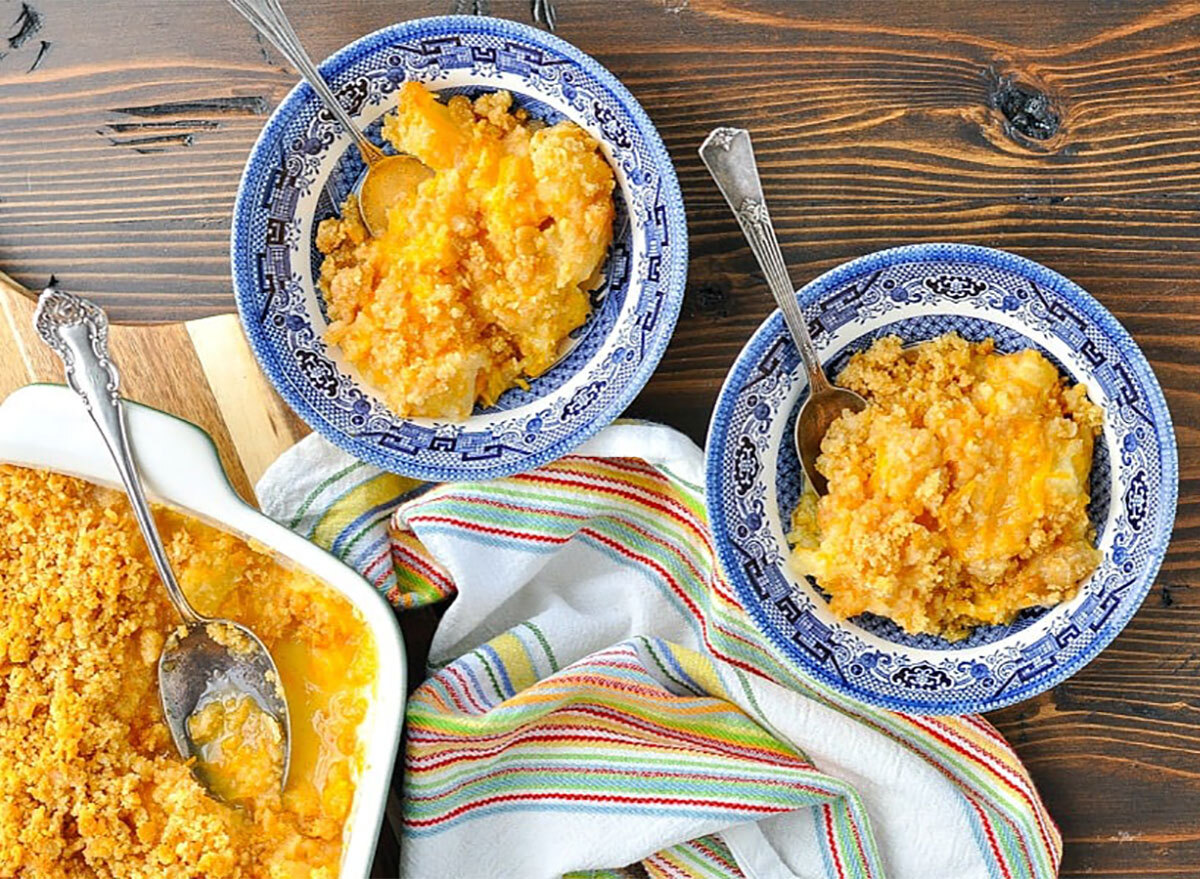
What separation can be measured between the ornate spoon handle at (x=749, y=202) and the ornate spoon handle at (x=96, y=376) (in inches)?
40.0

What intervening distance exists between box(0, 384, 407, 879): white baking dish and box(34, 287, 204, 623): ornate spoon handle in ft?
0.09

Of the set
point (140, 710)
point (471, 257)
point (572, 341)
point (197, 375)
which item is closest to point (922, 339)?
point (572, 341)

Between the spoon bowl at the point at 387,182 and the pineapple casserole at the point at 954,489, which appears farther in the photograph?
the spoon bowl at the point at 387,182

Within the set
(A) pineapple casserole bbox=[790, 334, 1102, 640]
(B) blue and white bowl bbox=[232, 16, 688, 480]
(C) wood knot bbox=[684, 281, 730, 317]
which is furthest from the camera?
(C) wood knot bbox=[684, 281, 730, 317]

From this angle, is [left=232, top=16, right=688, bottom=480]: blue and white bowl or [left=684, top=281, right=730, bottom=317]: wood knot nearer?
[left=232, top=16, right=688, bottom=480]: blue and white bowl

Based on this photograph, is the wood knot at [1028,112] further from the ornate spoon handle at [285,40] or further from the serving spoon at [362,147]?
the ornate spoon handle at [285,40]

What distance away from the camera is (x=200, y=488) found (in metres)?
2.04

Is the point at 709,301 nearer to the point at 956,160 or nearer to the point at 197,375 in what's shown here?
the point at 956,160

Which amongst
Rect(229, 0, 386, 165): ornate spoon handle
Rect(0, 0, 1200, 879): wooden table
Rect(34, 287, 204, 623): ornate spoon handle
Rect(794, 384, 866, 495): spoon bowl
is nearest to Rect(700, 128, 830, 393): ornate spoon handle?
Rect(794, 384, 866, 495): spoon bowl

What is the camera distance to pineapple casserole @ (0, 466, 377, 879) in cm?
200

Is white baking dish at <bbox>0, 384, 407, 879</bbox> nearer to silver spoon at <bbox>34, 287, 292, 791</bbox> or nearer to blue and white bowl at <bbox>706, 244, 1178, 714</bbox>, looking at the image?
silver spoon at <bbox>34, 287, 292, 791</bbox>

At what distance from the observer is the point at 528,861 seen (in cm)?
218

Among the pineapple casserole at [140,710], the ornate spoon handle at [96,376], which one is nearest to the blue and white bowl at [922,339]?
the pineapple casserole at [140,710]

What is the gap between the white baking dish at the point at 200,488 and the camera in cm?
201
